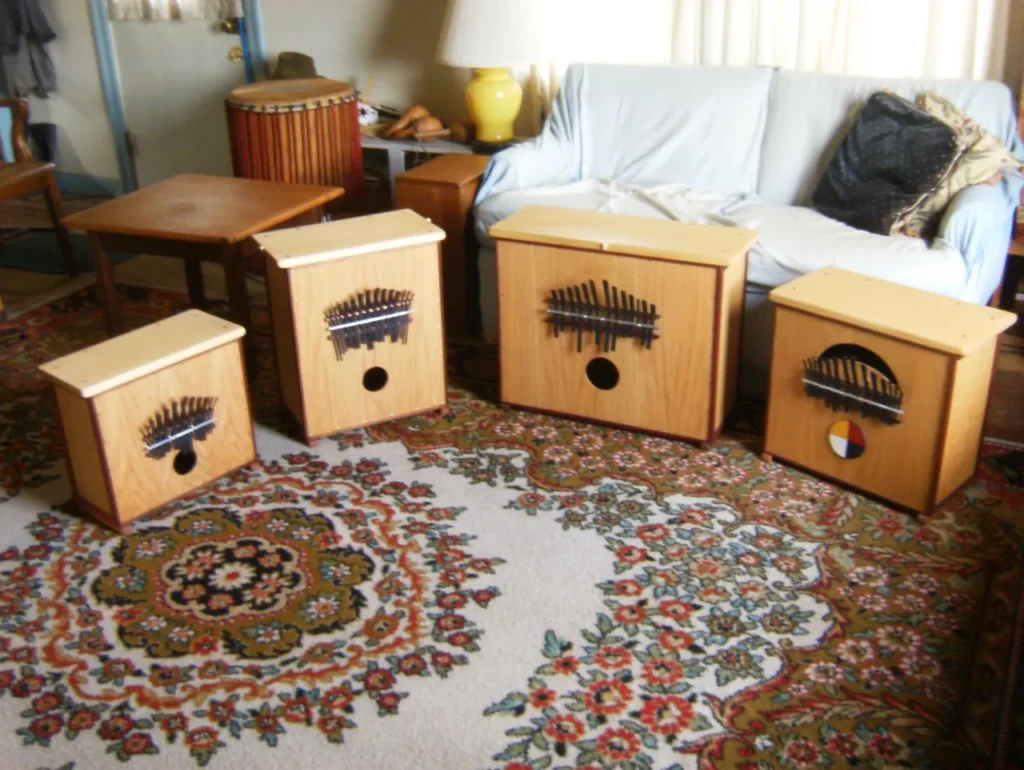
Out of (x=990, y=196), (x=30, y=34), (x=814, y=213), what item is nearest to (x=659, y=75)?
(x=814, y=213)

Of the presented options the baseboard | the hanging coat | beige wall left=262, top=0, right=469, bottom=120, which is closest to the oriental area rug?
beige wall left=262, top=0, right=469, bottom=120

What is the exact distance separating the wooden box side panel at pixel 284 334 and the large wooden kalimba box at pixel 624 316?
1.74ft

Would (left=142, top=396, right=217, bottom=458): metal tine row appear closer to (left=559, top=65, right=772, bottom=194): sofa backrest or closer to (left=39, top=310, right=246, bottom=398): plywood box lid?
(left=39, top=310, right=246, bottom=398): plywood box lid

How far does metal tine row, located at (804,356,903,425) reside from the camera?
2271mm

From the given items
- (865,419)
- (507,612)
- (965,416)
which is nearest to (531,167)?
(865,419)

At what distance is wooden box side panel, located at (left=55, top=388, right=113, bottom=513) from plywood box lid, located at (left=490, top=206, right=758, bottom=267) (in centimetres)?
104

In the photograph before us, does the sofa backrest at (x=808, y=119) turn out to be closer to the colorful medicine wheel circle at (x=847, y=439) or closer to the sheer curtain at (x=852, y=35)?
the sheer curtain at (x=852, y=35)

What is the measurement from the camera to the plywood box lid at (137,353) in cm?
223

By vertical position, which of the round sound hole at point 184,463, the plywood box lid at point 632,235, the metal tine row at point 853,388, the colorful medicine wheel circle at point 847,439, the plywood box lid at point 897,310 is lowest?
the round sound hole at point 184,463

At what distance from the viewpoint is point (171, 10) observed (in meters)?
4.44

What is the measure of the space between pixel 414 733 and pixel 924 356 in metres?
1.27

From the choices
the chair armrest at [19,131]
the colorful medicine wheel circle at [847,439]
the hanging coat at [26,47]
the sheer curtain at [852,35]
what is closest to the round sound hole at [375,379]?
the colorful medicine wheel circle at [847,439]

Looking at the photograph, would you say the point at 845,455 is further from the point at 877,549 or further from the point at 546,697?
the point at 546,697

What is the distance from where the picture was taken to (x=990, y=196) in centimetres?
276
